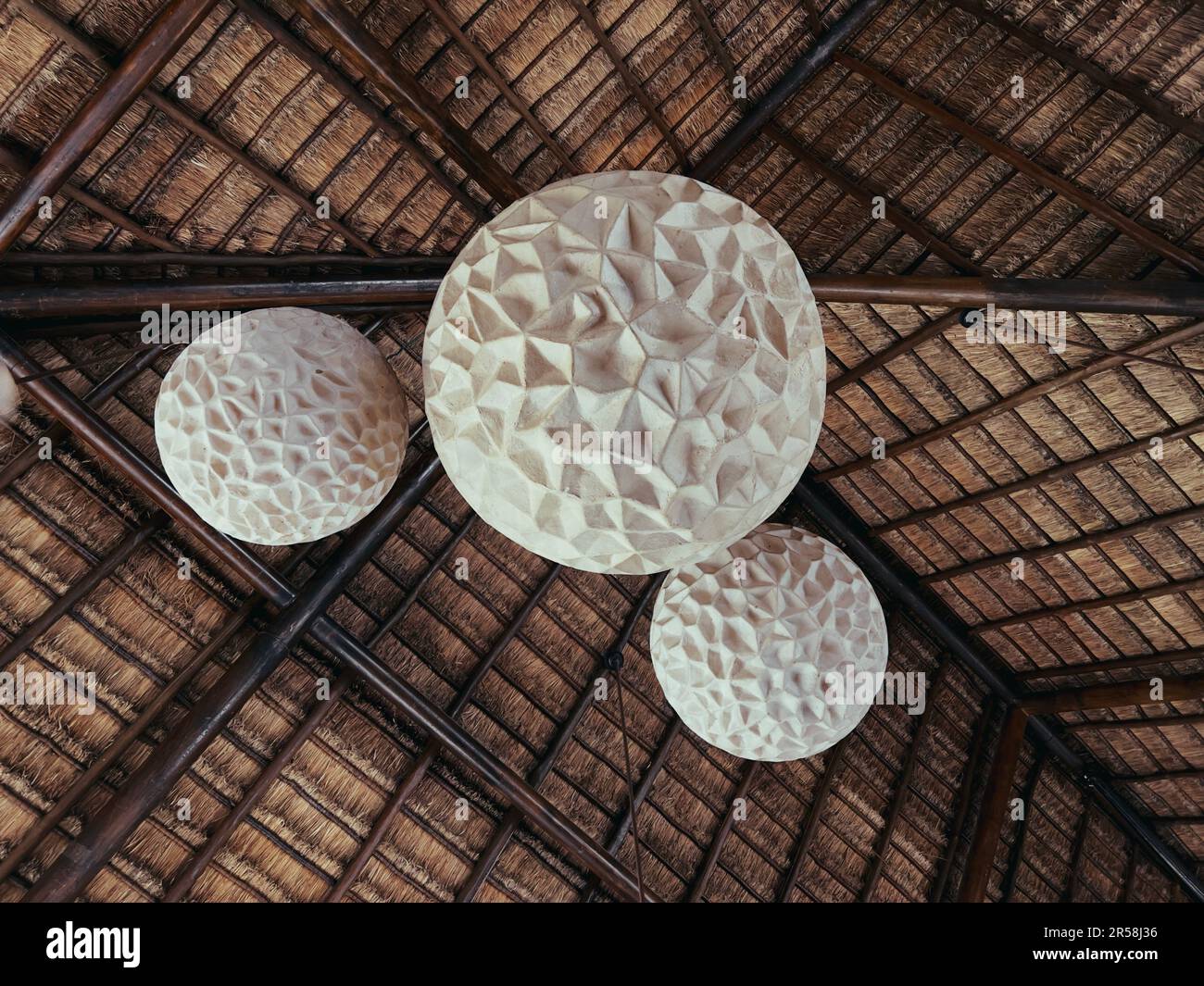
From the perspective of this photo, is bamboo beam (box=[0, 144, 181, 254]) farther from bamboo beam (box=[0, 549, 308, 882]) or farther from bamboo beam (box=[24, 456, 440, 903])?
bamboo beam (box=[0, 549, 308, 882])

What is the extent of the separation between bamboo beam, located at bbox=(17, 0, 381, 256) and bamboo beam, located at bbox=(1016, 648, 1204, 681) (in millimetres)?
6590

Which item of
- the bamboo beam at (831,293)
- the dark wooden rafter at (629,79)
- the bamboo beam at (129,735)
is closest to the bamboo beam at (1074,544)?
the bamboo beam at (831,293)

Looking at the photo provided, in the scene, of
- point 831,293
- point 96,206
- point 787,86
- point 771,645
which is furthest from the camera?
point 787,86

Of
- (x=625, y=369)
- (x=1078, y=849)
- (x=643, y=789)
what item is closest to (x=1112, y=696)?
(x=1078, y=849)

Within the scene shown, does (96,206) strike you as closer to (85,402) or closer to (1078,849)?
(85,402)

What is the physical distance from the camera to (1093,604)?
6.47 m

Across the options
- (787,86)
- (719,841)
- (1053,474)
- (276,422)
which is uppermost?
(276,422)

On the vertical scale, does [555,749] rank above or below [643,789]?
above

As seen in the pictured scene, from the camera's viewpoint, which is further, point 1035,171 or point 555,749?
point 555,749

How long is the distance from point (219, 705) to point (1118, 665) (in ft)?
22.3

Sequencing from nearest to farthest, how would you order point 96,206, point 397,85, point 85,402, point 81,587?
1. point 397,85
2. point 96,206
3. point 85,402
4. point 81,587

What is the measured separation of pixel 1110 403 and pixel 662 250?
468 centimetres

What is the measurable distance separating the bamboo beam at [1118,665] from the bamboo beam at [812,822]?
192 centimetres

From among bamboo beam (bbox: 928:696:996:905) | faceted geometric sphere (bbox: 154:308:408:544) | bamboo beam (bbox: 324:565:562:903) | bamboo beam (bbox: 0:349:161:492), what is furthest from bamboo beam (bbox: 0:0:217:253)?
bamboo beam (bbox: 928:696:996:905)
